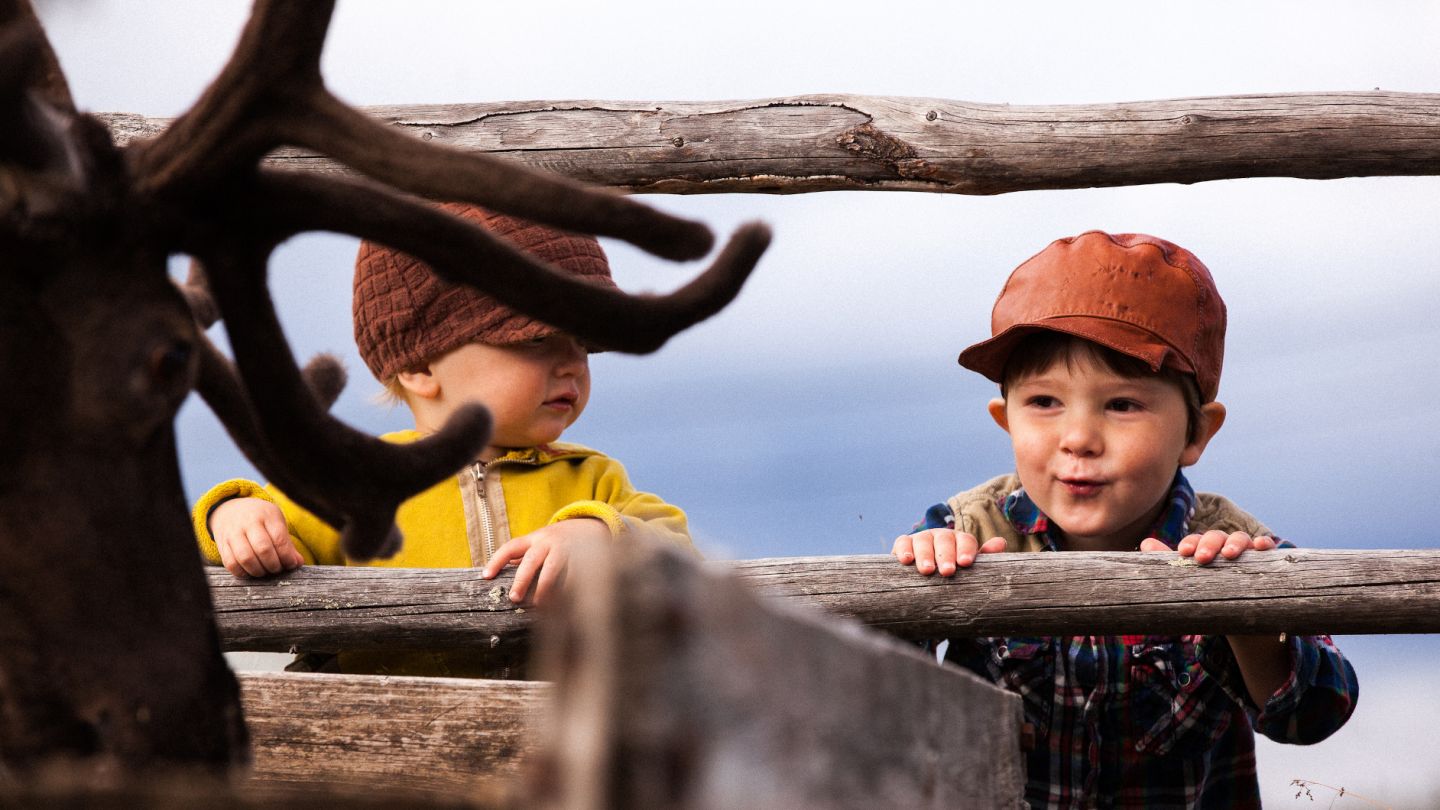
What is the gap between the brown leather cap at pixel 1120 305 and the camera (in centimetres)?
292

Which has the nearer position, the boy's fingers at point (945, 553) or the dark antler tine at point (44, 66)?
the dark antler tine at point (44, 66)

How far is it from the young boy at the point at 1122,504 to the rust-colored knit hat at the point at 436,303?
35.5 inches

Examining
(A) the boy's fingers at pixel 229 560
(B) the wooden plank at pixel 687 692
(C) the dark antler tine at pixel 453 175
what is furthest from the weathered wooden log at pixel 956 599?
(B) the wooden plank at pixel 687 692

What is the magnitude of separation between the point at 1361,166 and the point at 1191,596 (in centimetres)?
166

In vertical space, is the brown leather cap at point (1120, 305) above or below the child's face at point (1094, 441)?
above

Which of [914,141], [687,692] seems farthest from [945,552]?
[687,692]

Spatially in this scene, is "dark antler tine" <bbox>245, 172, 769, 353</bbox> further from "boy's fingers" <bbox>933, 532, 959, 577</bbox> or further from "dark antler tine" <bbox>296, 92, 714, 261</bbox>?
"boy's fingers" <bbox>933, 532, 959, 577</bbox>

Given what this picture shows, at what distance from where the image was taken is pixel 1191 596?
270 cm

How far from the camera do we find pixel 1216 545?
2.76 m

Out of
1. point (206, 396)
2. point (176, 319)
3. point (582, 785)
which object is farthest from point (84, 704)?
point (582, 785)

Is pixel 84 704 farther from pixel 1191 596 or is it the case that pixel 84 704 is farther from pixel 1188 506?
pixel 1188 506

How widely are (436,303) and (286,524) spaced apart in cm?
56

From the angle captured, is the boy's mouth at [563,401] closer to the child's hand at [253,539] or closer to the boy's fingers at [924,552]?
the child's hand at [253,539]

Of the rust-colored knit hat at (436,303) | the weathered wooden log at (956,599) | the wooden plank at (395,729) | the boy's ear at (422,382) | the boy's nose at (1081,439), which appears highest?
the rust-colored knit hat at (436,303)
